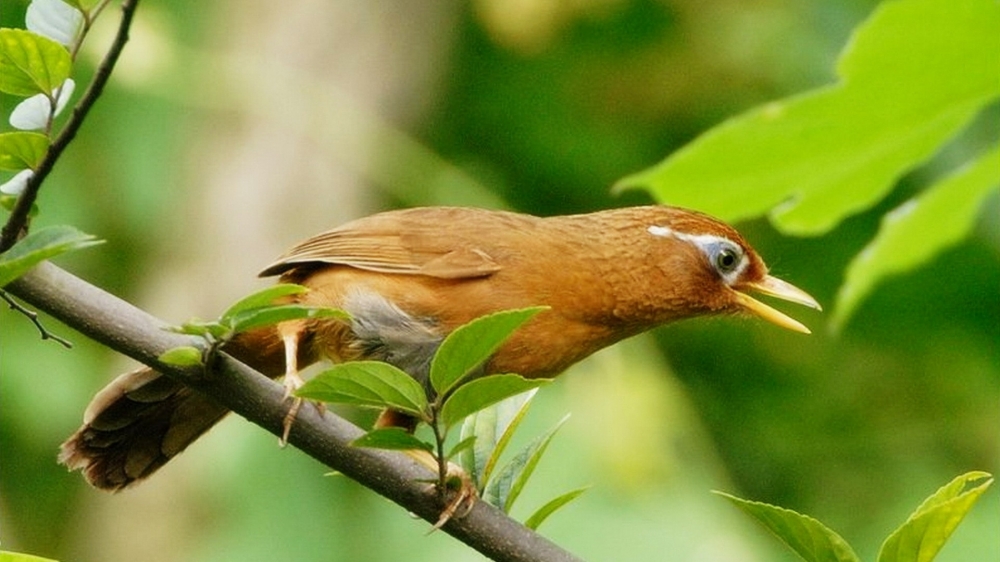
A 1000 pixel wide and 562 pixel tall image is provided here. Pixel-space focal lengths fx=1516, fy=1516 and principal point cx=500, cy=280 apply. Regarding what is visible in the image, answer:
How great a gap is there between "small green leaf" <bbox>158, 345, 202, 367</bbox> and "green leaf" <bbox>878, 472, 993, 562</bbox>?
967mm

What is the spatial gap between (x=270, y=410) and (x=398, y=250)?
157cm

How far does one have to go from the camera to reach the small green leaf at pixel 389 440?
213cm

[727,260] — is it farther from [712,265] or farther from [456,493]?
[456,493]

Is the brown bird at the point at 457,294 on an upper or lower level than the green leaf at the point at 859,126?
lower

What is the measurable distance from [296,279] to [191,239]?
371 centimetres

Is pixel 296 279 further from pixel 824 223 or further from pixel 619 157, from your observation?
pixel 619 157

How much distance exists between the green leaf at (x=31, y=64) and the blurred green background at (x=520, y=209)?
3.33 meters

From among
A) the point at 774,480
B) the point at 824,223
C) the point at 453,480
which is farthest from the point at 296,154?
the point at 824,223

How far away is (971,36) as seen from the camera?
1.27m

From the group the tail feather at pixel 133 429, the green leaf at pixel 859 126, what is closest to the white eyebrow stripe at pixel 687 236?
the tail feather at pixel 133 429

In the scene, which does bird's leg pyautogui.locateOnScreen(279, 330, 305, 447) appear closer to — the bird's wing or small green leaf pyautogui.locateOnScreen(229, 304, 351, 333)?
the bird's wing

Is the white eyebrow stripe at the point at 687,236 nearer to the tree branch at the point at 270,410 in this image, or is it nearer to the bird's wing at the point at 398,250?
the bird's wing at the point at 398,250

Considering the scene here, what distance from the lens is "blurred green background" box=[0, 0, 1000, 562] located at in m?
5.57

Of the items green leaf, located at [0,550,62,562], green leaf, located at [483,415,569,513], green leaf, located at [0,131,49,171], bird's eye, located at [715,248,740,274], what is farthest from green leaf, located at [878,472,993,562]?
bird's eye, located at [715,248,740,274]
